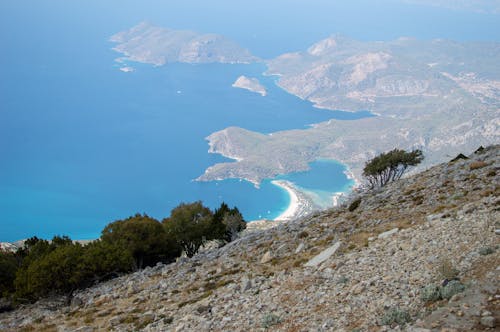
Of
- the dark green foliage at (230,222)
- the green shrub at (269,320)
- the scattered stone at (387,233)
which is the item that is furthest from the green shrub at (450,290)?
the dark green foliage at (230,222)

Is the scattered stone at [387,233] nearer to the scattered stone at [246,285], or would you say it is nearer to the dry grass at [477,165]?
the scattered stone at [246,285]

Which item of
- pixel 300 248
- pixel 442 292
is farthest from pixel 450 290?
pixel 300 248

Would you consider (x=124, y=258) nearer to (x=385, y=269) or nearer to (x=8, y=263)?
(x=8, y=263)

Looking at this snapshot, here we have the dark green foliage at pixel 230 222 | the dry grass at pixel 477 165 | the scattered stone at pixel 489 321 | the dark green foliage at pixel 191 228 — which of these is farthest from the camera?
the dark green foliage at pixel 230 222

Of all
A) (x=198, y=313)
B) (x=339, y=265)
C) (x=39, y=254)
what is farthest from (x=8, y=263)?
(x=339, y=265)

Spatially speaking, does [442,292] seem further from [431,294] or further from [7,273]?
[7,273]
